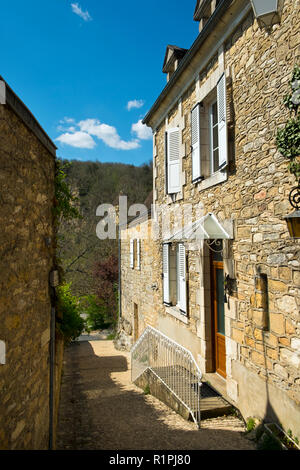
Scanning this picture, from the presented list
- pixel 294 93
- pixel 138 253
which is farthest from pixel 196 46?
pixel 138 253

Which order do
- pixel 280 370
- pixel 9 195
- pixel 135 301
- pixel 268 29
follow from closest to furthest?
pixel 9 195
pixel 280 370
pixel 268 29
pixel 135 301

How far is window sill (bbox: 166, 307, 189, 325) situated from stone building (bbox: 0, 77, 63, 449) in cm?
343

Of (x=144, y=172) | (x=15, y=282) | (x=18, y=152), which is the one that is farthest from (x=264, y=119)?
(x=144, y=172)

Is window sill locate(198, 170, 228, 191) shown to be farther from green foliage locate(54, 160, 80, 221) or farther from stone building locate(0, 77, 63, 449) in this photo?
stone building locate(0, 77, 63, 449)

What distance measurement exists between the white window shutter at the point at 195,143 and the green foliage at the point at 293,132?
2.42m

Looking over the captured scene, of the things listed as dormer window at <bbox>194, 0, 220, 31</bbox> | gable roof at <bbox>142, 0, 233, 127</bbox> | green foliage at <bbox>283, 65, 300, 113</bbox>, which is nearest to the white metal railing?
green foliage at <bbox>283, 65, 300, 113</bbox>

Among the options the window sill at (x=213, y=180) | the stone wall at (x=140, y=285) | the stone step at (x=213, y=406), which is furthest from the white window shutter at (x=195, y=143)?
the stone step at (x=213, y=406)

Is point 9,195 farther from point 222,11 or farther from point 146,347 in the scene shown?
point 146,347

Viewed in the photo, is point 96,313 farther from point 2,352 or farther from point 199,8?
point 2,352

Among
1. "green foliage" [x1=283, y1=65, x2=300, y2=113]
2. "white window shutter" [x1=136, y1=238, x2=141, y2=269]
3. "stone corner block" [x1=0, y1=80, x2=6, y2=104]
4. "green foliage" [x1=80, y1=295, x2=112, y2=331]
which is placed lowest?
"green foliage" [x1=80, y1=295, x2=112, y2=331]

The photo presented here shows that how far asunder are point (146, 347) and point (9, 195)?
5320 mm

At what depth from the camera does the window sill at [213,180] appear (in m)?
5.29

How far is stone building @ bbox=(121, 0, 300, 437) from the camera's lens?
151 inches

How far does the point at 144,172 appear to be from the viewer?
43.1m
